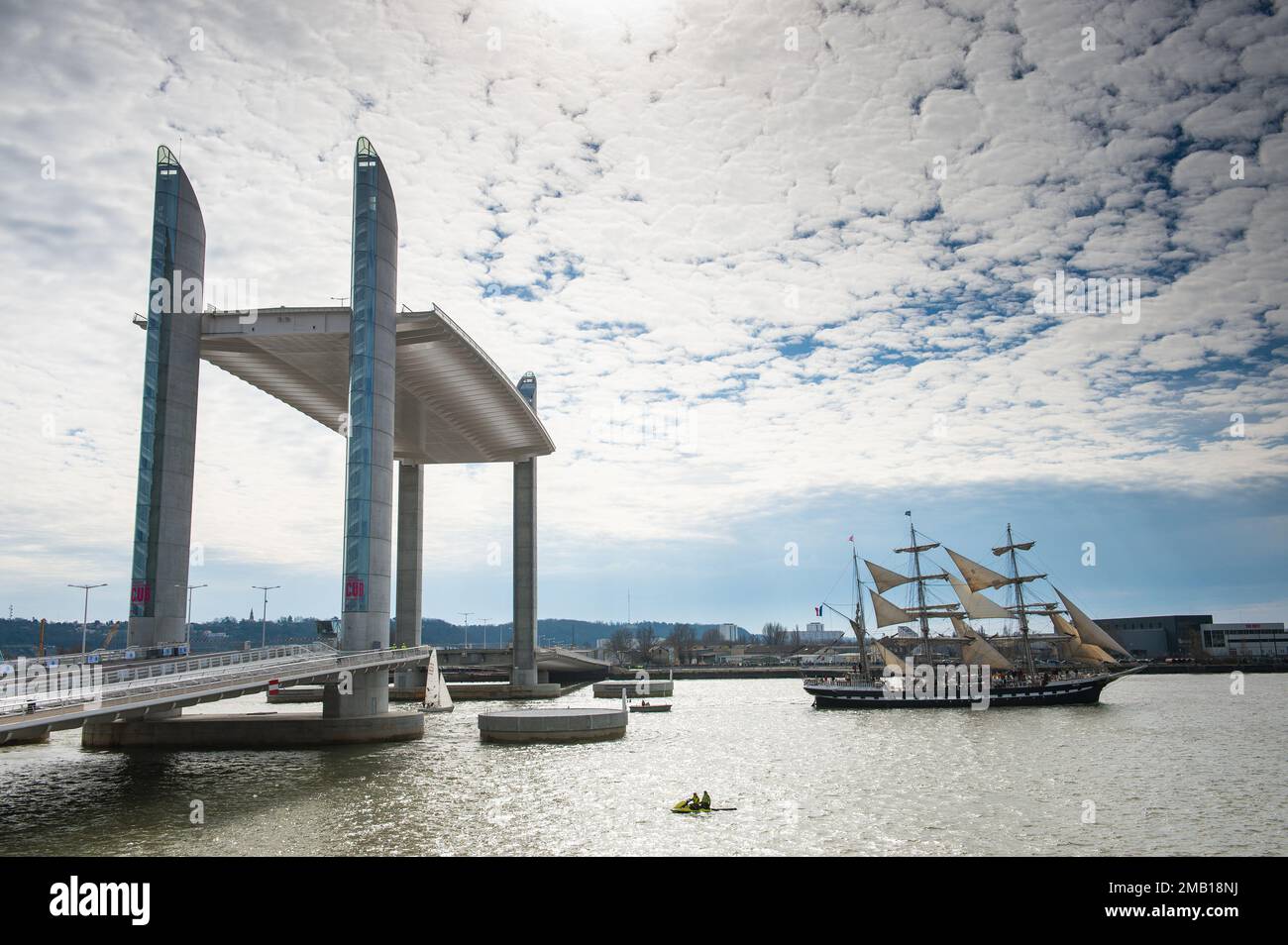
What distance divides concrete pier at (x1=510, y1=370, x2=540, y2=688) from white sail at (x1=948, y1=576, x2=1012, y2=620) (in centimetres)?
4922

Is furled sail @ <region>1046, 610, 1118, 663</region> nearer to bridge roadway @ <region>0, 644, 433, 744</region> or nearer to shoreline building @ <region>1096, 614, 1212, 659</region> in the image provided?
bridge roadway @ <region>0, 644, 433, 744</region>

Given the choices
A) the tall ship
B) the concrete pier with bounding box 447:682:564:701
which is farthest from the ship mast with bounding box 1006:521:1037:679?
the concrete pier with bounding box 447:682:564:701

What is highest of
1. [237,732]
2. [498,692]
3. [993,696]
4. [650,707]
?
[237,732]

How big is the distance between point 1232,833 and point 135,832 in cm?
3492

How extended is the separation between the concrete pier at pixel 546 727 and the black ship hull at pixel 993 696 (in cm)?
3498

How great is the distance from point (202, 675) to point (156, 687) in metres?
3.03

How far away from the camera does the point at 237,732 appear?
51.4 meters

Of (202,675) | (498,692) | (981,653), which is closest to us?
(202,675)

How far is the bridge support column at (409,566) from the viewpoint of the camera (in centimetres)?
9806

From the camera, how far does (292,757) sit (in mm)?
46812

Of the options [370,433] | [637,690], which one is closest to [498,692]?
[637,690]

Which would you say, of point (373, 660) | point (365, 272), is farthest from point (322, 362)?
point (373, 660)

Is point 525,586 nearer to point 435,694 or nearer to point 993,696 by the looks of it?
point 435,694
